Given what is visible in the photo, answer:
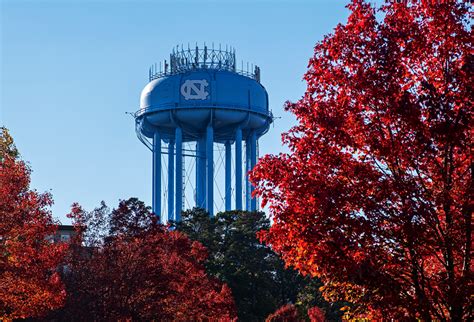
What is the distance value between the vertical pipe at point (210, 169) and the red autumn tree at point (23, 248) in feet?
169

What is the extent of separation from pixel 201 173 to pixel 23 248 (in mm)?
57836

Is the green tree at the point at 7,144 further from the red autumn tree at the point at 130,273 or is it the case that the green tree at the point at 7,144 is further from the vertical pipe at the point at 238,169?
the vertical pipe at the point at 238,169

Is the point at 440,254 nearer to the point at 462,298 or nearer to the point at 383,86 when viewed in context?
the point at 462,298

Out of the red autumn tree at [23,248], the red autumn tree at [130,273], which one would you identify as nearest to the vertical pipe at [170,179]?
the red autumn tree at [130,273]

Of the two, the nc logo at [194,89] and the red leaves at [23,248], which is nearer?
the red leaves at [23,248]

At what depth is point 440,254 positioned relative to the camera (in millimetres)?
14680

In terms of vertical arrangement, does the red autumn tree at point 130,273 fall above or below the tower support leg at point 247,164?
below

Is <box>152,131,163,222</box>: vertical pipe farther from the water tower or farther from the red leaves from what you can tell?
the red leaves

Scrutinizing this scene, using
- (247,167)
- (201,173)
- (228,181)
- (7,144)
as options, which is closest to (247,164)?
(247,167)

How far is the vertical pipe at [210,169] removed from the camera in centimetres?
7894

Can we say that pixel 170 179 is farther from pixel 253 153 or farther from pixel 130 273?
pixel 130 273

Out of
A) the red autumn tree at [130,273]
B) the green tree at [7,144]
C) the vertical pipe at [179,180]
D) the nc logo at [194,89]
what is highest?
the nc logo at [194,89]

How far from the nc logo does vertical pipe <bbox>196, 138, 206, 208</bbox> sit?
21.2 feet

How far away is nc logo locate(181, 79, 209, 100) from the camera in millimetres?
79000
